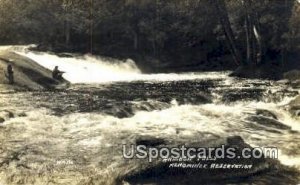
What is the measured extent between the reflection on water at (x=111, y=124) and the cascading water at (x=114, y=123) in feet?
0.09

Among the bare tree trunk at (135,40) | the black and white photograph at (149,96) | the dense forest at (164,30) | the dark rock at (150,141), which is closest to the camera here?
the black and white photograph at (149,96)

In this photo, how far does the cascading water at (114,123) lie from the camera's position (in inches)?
544

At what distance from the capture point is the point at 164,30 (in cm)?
5156

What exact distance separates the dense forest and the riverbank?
14800mm

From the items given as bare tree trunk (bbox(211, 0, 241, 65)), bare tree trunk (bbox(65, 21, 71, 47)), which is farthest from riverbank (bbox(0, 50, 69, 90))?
bare tree trunk (bbox(65, 21, 71, 47))

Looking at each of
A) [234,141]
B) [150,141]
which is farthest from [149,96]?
[234,141]

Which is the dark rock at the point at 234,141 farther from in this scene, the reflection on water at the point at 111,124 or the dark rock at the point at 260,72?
the dark rock at the point at 260,72

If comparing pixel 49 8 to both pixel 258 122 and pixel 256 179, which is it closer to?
pixel 258 122

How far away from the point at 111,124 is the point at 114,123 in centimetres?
21

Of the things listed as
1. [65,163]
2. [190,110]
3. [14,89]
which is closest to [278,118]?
[190,110]

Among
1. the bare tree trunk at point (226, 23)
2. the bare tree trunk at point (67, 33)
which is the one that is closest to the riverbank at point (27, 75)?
the bare tree trunk at point (226, 23)

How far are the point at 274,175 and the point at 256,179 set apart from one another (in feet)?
2.15

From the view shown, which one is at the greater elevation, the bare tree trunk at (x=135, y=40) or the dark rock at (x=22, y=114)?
the bare tree trunk at (x=135, y=40)

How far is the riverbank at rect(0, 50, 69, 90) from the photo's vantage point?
28.1 metres
